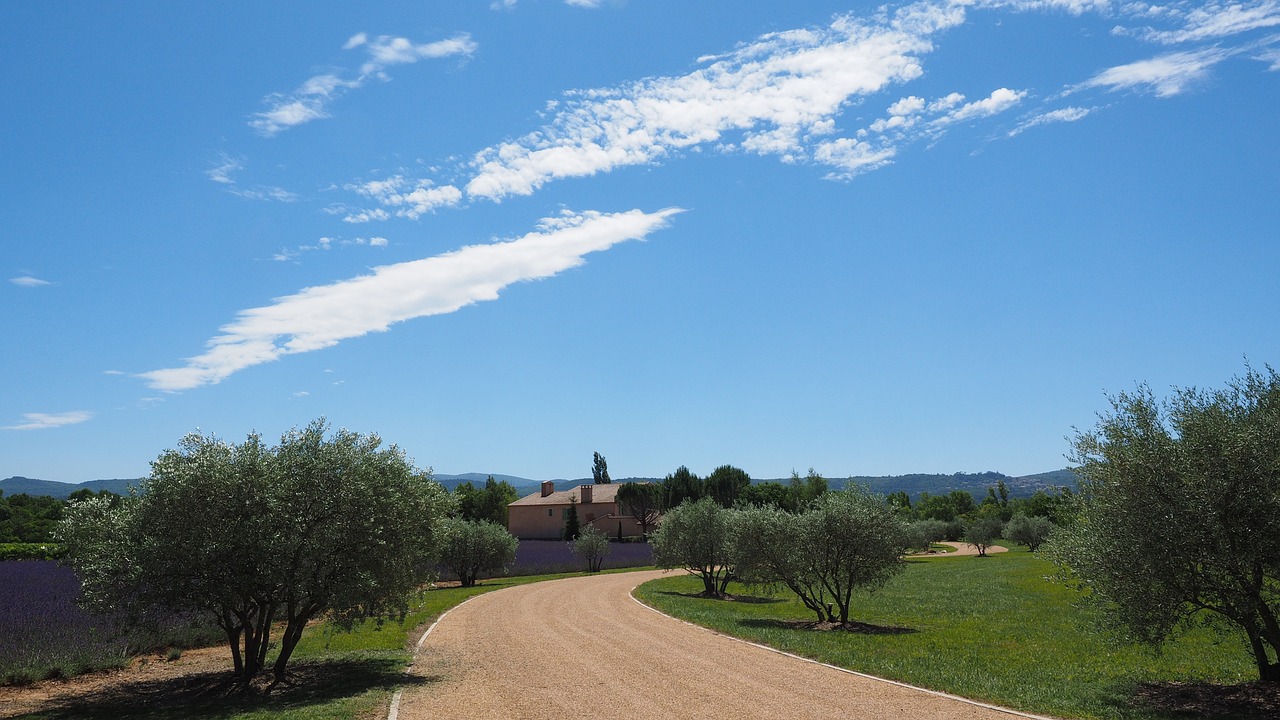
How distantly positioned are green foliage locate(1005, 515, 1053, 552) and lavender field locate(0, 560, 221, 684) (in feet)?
277

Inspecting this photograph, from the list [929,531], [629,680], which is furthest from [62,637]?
[929,531]

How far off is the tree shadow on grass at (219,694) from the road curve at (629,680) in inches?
46.9

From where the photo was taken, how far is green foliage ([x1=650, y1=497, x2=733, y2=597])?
42531mm

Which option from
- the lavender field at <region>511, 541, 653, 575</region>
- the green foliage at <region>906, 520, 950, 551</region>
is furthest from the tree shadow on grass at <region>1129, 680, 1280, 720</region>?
the green foliage at <region>906, 520, 950, 551</region>

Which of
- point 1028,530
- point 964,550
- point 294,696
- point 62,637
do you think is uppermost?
point 62,637

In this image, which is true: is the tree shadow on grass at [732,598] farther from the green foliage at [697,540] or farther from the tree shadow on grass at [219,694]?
the tree shadow on grass at [219,694]

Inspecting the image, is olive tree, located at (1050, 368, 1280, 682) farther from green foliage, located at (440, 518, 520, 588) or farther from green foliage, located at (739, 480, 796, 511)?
green foliage, located at (739, 480, 796, 511)

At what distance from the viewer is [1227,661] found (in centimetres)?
1853

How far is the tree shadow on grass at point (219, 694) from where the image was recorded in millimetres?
14430

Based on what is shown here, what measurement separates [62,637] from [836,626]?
24.7m

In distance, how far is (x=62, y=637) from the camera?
20.7m

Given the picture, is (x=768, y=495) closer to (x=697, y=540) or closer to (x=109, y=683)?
(x=697, y=540)

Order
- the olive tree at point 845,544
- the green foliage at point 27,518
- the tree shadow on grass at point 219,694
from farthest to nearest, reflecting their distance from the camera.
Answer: the green foliage at point 27,518 → the olive tree at point 845,544 → the tree shadow on grass at point 219,694

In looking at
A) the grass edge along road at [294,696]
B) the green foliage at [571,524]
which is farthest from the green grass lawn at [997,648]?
the green foliage at [571,524]
